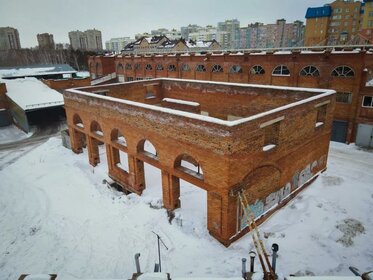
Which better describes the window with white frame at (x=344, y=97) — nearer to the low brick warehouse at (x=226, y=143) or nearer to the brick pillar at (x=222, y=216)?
the low brick warehouse at (x=226, y=143)

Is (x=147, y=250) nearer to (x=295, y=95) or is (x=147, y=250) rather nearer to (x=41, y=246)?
(x=41, y=246)

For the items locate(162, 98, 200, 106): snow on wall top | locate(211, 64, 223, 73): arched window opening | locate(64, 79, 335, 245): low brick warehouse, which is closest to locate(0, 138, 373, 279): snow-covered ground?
locate(64, 79, 335, 245): low brick warehouse

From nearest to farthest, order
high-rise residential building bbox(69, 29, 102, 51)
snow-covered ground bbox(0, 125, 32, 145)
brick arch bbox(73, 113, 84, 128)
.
→ brick arch bbox(73, 113, 84, 128) → snow-covered ground bbox(0, 125, 32, 145) → high-rise residential building bbox(69, 29, 102, 51)

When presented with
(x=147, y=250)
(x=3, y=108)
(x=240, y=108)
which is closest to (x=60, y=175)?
(x=147, y=250)

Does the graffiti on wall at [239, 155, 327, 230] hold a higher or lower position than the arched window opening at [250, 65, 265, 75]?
lower

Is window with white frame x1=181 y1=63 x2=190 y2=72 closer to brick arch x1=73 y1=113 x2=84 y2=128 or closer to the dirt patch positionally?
brick arch x1=73 y1=113 x2=84 y2=128

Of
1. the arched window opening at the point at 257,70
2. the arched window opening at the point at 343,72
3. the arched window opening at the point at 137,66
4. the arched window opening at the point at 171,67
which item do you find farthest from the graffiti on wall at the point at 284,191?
the arched window opening at the point at 137,66

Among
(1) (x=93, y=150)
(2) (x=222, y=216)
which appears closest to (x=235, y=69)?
(1) (x=93, y=150)
